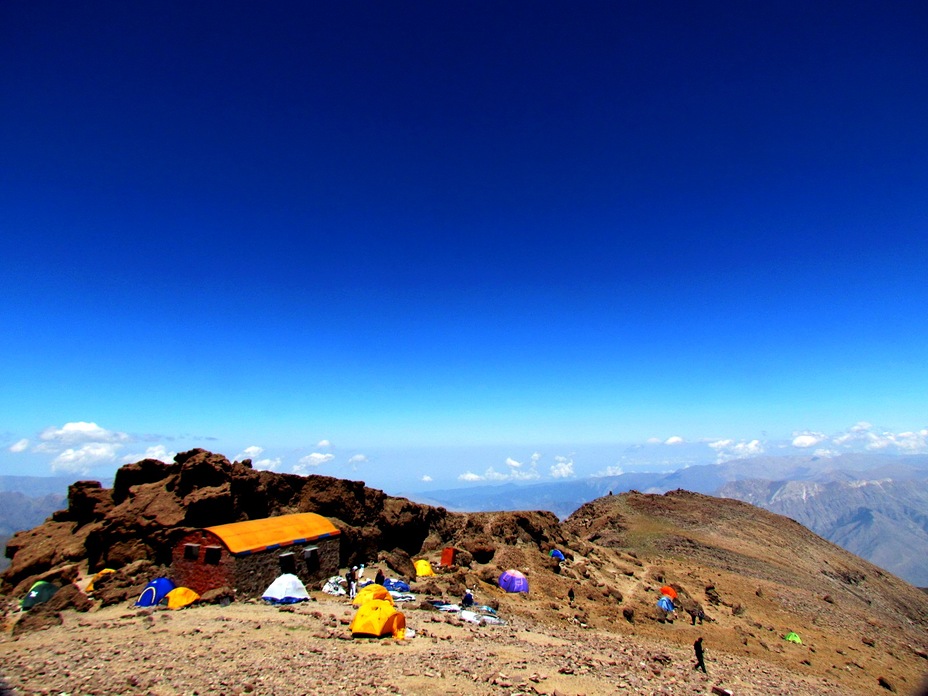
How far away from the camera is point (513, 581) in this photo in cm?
3266

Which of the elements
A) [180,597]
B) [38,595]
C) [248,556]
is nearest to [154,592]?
[180,597]

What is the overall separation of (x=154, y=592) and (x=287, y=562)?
637 cm

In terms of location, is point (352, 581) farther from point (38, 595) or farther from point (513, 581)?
point (38, 595)

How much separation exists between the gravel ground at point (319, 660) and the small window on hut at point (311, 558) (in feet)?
12.3

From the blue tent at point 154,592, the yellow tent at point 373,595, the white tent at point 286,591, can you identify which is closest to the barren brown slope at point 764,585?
the yellow tent at point 373,595

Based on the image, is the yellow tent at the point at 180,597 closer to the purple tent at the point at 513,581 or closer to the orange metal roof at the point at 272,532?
the orange metal roof at the point at 272,532

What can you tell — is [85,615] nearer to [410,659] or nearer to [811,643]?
[410,659]

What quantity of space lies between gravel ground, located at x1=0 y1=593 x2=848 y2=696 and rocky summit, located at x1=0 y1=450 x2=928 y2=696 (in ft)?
0.32

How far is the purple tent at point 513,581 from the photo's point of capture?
3228 centimetres

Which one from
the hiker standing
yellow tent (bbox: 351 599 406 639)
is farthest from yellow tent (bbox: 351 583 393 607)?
the hiker standing

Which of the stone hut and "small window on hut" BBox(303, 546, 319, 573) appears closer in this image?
the stone hut

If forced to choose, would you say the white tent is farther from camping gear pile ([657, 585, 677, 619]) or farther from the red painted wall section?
camping gear pile ([657, 585, 677, 619])

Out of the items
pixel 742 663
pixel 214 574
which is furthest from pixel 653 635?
pixel 214 574

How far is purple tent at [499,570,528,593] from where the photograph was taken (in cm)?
3228
